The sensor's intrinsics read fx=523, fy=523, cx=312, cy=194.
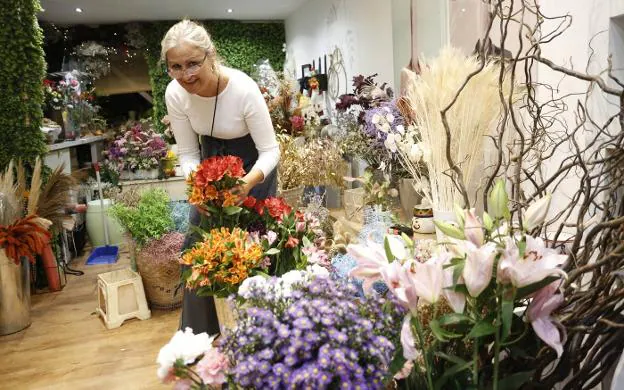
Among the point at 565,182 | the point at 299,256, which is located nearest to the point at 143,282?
the point at 299,256

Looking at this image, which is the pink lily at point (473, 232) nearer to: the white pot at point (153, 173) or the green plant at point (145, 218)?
the green plant at point (145, 218)

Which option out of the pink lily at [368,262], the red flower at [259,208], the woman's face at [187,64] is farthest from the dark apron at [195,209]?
the pink lily at [368,262]

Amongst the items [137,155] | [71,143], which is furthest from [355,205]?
[71,143]

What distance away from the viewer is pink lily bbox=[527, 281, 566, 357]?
2.46 ft

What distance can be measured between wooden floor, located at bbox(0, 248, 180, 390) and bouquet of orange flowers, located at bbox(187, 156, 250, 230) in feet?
5.33

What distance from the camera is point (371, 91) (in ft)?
10.3

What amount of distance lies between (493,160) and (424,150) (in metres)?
0.38

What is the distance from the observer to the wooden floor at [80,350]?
9.14 feet

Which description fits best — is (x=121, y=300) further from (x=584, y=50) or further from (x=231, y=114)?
(x=584, y=50)

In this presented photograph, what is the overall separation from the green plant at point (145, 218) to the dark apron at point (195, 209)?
130 centimetres

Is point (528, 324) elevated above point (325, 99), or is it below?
below

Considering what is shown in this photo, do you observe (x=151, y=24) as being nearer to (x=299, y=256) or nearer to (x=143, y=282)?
(x=143, y=282)

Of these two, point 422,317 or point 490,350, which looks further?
point 422,317

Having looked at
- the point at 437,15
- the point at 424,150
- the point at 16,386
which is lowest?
the point at 16,386
